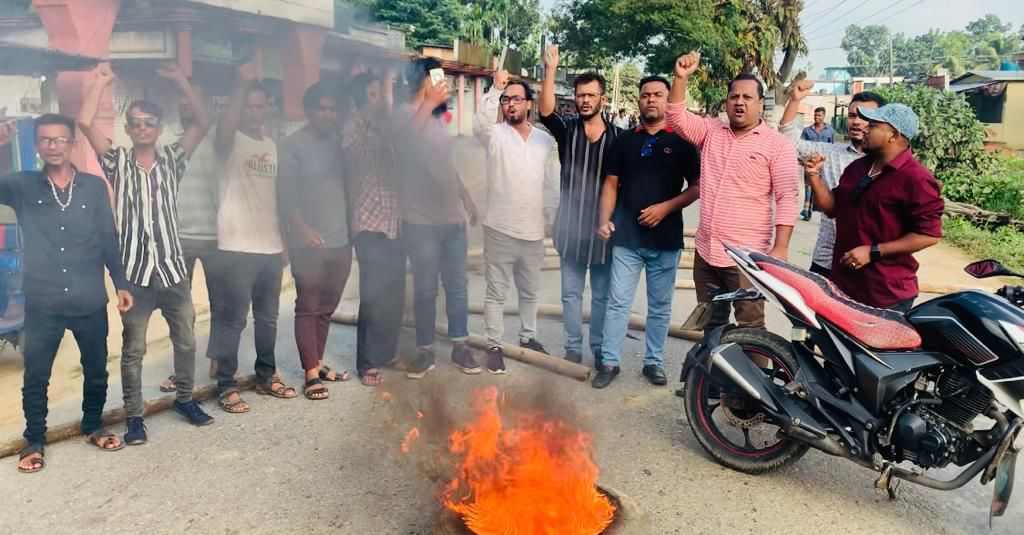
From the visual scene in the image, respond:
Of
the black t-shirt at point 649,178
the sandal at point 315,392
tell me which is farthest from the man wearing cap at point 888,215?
the sandal at point 315,392

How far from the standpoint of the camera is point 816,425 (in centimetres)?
332

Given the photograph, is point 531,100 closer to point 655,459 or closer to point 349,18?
point 349,18

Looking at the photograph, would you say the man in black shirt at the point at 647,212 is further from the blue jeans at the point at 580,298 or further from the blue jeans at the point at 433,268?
the blue jeans at the point at 433,268

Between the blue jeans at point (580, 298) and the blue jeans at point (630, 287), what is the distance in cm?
24

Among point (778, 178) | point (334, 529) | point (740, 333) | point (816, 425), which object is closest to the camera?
point (334, 529)

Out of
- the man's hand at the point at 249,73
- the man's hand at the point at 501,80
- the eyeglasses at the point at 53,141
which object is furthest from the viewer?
the man's hand at the point at 501,80

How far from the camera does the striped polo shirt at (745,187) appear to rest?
4.10 meters

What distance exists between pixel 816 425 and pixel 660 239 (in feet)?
5.24

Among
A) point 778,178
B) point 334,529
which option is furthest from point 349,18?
point 334,529

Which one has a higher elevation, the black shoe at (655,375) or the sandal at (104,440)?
the black shoe at (655,375)

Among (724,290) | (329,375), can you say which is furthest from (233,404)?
(724,290)

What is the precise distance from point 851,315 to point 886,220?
24.6 inches

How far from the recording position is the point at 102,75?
3.71 metres

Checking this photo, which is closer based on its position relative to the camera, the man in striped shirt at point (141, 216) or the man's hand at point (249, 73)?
the man in striped shirt at point (141, 216)
